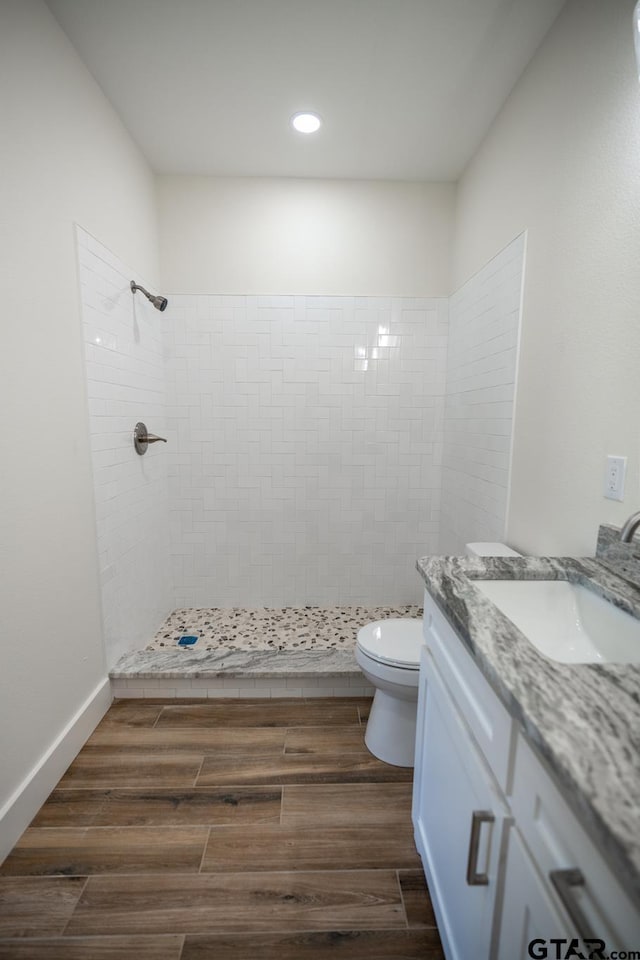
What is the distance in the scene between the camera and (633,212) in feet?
3.40

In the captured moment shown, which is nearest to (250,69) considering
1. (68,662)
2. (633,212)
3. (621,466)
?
(633,212)

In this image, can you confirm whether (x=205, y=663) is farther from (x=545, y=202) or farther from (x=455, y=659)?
(x=545, y=202)

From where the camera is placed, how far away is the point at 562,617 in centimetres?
101

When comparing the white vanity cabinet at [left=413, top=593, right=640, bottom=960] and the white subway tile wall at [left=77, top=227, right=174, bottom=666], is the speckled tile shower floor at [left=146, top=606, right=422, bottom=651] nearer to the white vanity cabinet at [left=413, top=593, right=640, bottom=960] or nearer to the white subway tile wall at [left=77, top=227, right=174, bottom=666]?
the white subway tile wall at [left=77, top=227, right=174, bottom=666]

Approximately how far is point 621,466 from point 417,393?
1.52m

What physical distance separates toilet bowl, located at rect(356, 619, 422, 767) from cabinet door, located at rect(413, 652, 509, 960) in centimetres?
29

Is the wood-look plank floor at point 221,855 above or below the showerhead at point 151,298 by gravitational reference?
below

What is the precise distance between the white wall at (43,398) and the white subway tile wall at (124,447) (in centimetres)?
8

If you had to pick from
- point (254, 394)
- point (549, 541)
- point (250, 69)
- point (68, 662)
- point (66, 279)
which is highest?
point (250, 69)

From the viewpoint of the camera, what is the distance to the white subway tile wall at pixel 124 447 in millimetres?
1710

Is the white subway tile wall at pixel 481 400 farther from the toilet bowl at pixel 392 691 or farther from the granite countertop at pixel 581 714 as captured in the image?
the granite countertop at pixel 581 714

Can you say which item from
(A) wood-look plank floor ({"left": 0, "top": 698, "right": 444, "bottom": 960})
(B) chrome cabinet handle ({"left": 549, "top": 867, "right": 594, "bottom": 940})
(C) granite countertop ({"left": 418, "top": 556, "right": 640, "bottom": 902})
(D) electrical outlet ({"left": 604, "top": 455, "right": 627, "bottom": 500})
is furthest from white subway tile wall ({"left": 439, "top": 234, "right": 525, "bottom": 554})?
(B) chrome cabinet handle ({"left": 549, "top": 867, "right": 594, "bottom": 940})

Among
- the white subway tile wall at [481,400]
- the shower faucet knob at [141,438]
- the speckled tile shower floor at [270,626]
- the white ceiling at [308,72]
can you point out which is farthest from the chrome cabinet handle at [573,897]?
the white ceiling at [308,72]

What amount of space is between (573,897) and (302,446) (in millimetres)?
2207
